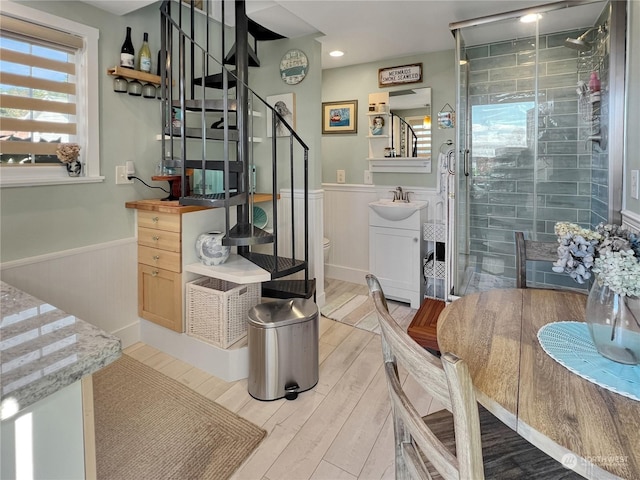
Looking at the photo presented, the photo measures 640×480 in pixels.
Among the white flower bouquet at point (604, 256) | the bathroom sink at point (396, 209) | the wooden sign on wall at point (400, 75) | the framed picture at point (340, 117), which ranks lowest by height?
the white flower bouquet at point (604, 256)

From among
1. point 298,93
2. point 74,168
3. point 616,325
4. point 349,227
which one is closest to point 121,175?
point 74,168

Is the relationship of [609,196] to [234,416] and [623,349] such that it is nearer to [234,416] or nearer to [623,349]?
[623,349]

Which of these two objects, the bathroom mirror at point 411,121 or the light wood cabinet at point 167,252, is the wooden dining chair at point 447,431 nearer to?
the light wood cabinet at point 167,252

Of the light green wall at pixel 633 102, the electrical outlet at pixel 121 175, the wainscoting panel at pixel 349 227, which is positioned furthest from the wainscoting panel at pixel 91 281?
the light green wall at pixel 633 102

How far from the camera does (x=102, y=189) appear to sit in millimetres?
2439

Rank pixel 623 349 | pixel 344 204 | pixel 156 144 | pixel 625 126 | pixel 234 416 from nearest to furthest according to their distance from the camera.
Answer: pixel 623 349
pixel 234 416
pixel 625 126
pixel 156 144
pixel 344 204

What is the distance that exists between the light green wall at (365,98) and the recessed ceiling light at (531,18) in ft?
2.60

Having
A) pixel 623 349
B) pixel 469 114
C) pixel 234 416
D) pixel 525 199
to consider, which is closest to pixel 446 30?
pixel 469 114

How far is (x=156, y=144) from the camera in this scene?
108 inches

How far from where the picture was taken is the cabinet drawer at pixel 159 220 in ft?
7.80

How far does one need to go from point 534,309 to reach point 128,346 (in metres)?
2.54

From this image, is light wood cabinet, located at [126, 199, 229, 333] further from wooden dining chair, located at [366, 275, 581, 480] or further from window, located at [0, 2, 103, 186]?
wooden dining chair, located at [366, 275, 581, 480]

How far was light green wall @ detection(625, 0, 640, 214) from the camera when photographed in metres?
1.83

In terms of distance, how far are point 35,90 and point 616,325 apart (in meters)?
2.83
